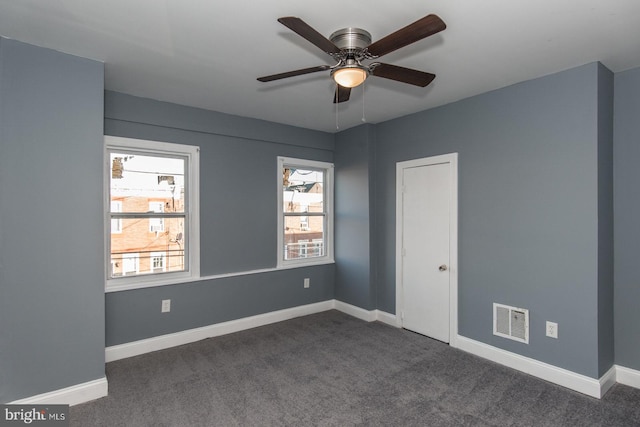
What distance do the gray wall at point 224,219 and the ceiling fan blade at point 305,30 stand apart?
240cm

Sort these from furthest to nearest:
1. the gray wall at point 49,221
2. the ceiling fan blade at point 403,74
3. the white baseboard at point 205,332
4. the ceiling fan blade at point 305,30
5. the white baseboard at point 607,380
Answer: the white baseboard at point 205,332 → the white baseboard at point 607,380 → the gray wall at point 49,221 → the ceiling fan blade at point 403,74 → the ceiling fan blade at point 305,30

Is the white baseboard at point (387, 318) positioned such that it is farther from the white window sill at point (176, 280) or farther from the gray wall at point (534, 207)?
the white window sill at point (176, 280)

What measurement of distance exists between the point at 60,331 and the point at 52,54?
2.01m

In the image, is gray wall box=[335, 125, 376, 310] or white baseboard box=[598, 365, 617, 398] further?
gray wall box=[335, 125, 376, 310]

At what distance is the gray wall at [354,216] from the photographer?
435 cm

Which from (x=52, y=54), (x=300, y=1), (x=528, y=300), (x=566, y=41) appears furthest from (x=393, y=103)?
(x=52, y=54)

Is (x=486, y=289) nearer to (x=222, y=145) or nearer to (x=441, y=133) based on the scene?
(x=441, y=133)

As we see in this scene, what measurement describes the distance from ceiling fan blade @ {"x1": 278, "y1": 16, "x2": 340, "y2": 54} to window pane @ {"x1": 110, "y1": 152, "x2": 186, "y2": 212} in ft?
8.30

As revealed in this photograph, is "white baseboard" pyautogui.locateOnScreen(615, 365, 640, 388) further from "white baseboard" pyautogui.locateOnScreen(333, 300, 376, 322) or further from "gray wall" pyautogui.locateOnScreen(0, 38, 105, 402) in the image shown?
"gray wall" pyautogui.locateOnScreen(0, 38, 105, 402)

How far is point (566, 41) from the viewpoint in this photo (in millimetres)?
2252

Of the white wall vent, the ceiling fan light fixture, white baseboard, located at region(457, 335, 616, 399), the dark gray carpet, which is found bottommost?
the dark gray carpet

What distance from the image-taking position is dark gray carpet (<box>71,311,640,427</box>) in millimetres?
2293

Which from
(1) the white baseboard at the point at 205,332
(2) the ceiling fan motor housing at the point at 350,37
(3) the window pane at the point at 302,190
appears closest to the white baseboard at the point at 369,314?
(1) the white baseboard at the point at 205,332

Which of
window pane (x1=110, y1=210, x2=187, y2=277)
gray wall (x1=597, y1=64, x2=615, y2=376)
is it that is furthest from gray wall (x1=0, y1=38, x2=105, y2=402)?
gray wall (x1=597, y1=64, x2=615, y2=376)
